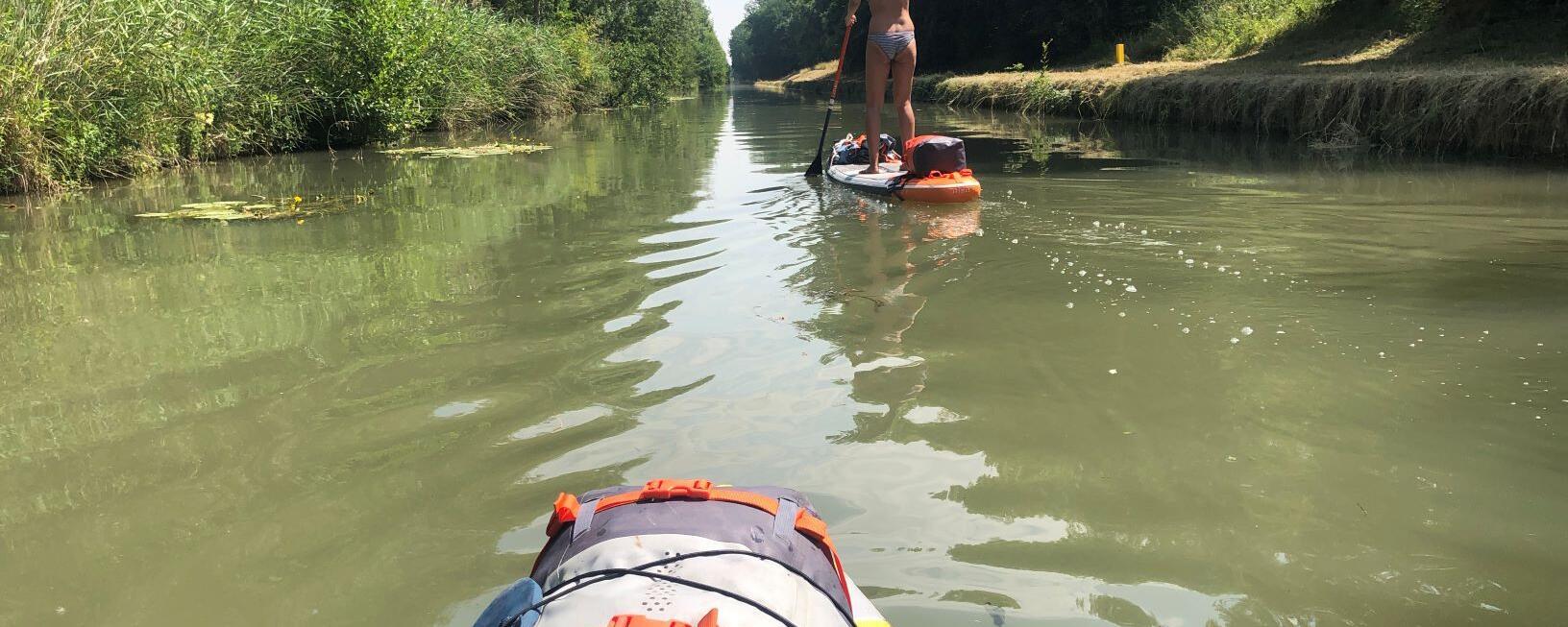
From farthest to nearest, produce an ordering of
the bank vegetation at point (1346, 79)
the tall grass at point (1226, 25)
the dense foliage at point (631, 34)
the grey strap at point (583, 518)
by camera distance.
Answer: the dense foliage at point (631, 34) → the tall grass at point (1226, 25) → the bank vegetation at point (1346, 79) → the grey strap at point (583, 518)

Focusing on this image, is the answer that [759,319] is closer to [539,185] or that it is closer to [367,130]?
[539,185]

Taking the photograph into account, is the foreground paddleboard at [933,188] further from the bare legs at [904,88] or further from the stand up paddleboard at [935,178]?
the bare legs at [904,88]

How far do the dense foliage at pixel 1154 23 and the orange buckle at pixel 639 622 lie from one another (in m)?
15.4

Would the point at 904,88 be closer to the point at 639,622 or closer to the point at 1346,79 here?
the point at 1346,79

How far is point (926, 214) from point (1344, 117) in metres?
7.21

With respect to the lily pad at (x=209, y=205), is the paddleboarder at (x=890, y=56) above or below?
above

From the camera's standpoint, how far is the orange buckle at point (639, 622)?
1477mm

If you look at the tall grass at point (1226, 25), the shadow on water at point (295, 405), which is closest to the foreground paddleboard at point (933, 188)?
the shadow on water at point (295, 405)

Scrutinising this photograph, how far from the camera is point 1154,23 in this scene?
31281 millimetres

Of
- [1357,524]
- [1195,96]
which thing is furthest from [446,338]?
[1195,96]

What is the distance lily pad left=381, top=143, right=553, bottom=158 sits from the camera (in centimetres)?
1359

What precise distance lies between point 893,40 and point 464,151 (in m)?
7.42

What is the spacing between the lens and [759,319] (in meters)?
4.68

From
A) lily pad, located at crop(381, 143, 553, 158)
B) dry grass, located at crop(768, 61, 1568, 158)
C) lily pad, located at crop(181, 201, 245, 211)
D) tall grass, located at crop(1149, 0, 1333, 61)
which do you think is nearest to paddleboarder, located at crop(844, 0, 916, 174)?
lily pad, located at crop(181, 201, 245, 211)
